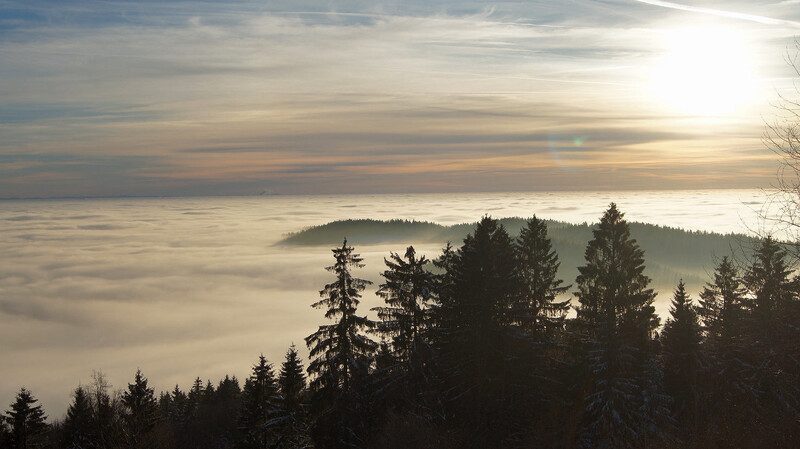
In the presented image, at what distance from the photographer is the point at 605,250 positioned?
28.5 m

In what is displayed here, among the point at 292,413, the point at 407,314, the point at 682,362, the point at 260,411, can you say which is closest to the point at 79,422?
the point at 260,411

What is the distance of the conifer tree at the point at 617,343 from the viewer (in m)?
25.2

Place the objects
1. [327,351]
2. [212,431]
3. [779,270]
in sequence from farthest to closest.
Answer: [212,431] < [779,270] < [327,351]

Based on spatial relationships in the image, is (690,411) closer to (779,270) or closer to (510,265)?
(779,270)

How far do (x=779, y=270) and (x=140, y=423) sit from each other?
44.7m

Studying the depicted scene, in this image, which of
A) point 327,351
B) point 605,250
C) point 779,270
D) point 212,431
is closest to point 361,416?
point 327,351

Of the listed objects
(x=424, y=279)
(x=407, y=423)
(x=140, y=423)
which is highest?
(x=424, y=279)

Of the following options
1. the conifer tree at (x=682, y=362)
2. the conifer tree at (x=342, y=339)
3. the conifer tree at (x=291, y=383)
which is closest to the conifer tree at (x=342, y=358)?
the conifer tree at (x=342, y=339)

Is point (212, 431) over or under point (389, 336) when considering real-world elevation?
under

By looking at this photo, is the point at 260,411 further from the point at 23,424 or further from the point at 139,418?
the point at 23,424

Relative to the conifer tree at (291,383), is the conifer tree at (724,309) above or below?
above

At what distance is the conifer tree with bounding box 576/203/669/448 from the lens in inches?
991

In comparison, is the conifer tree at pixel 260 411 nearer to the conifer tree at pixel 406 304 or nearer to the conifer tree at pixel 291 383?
the conifer tree at pixel 291 383

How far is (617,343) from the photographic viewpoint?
25828 mm
